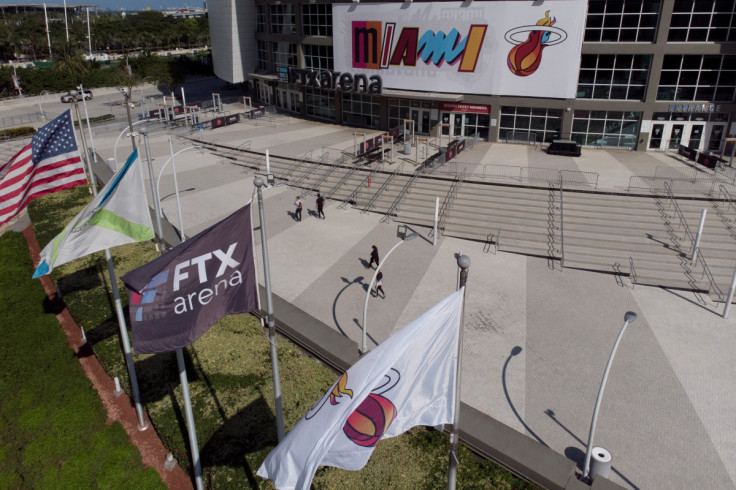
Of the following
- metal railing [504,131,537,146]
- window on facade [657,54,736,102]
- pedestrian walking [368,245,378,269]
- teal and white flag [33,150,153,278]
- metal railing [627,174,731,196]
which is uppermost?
window on facade [657,54,736,102]

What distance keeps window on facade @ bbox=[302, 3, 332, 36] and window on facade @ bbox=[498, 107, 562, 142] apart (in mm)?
19221

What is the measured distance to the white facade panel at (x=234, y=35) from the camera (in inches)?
2275

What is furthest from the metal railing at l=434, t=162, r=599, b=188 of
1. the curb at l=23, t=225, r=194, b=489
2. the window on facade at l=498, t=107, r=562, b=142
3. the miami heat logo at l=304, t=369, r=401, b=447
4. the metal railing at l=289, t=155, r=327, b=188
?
the miami heat logo at l=304, t=369, r=401, b=447

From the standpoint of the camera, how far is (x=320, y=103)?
175ft

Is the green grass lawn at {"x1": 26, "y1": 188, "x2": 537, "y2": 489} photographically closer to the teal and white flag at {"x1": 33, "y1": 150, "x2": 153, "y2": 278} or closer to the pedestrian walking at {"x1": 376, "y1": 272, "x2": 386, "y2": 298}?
the pedestrian walking at {"x1": 376, "y1": 272, "x2": 386, "y2": 298}

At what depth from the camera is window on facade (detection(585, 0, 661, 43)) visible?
36688mm

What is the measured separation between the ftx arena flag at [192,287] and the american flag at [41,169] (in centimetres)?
759

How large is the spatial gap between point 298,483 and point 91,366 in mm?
14418

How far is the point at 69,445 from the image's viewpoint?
1554 cm

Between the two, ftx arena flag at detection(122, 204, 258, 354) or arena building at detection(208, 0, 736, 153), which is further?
arena building at detection(208, 0, 736, 153)

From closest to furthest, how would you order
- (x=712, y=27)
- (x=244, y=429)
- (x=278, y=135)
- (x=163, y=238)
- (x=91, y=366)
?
(x=244, y=429)
(x=91, y=366)
(x=163, y=238)
(x=712, y=27)
(x=278, y=135)

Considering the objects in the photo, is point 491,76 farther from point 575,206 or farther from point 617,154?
point 575,206

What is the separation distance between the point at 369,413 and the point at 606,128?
3833 cm

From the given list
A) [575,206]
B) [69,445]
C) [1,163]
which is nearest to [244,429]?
[69,445]
